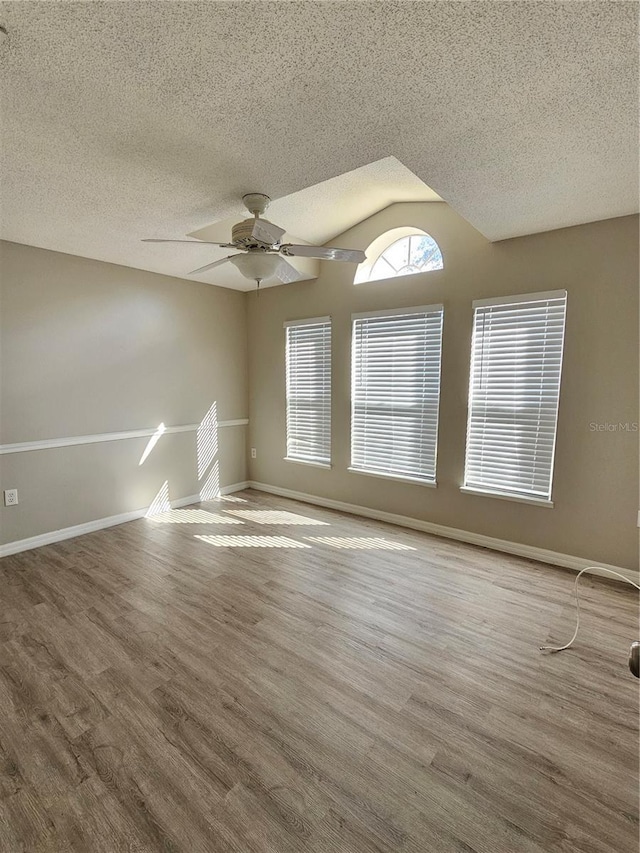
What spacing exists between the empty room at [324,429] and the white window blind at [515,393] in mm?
24

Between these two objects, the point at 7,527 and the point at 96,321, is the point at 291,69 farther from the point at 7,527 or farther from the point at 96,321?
the point at 7,527

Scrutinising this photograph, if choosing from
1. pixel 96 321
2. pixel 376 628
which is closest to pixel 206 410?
pixel 96 321

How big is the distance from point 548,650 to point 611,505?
52.0 inches

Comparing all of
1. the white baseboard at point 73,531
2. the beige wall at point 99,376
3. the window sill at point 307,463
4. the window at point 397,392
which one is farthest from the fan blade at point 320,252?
the white baseboard at point 73,531

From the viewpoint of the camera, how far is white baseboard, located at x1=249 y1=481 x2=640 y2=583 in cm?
300

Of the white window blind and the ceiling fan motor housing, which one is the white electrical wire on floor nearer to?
the white window blind

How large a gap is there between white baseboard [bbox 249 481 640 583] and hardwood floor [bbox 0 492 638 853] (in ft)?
0.42

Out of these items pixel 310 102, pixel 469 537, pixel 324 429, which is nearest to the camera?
pixel 310 102

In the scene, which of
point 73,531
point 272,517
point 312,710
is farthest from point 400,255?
point 73,531

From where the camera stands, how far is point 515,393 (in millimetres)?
3152

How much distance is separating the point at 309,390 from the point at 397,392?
113 cm

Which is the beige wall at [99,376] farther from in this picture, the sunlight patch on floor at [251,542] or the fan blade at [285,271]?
the fan blade at [285,271]

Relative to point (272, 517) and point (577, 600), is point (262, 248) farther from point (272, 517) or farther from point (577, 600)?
point (577, 600)

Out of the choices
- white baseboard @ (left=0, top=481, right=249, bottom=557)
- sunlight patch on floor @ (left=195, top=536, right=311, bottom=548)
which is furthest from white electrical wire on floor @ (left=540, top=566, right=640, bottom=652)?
white baseboard @ (left=0, top=481, right=249, bottom=557)
